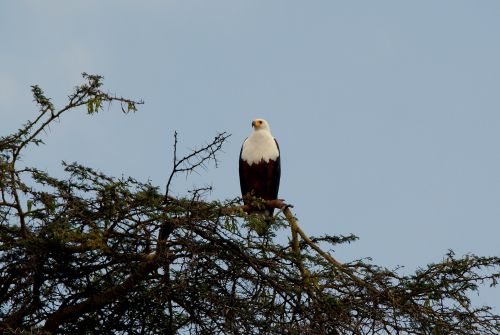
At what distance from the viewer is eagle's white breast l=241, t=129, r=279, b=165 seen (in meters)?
9.48

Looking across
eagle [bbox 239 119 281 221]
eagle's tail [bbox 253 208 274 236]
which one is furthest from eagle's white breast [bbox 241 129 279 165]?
eagle's tail [bbox 253 208 274 236]

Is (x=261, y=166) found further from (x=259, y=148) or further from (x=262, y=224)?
(x=262, y=224)

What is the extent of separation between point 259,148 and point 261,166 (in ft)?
0.69

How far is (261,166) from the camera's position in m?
9.45

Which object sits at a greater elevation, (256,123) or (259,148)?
(256,123)

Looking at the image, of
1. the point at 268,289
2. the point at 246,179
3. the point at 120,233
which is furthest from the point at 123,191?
the point at 246,179

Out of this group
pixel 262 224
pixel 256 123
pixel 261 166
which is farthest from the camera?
pixel 256 123

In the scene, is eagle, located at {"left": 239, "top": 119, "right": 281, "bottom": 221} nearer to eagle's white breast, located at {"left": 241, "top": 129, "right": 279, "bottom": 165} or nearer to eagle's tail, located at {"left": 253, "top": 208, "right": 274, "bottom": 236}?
eagle's white breast, located at {"left": 241, "top": 129, "right": 279, "bottom": 165}

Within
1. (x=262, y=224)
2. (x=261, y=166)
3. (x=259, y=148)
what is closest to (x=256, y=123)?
(x=259, y=148)

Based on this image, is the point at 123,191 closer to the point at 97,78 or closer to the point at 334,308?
the point at 97,78

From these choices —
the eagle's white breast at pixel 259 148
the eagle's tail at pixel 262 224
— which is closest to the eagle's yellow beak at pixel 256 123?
the eagle's white breast at pixel 259 148

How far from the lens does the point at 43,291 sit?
6.47 metres

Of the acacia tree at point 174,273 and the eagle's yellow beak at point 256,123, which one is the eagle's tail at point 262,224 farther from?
the eagle's yellow beak at point 256,123

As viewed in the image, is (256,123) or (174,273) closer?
(174,273)
